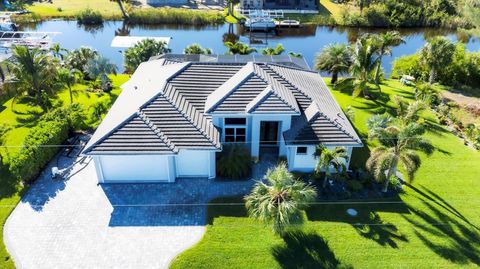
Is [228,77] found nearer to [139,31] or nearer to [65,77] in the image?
[65,77]

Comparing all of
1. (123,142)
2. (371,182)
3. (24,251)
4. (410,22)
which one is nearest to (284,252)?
(371,182)

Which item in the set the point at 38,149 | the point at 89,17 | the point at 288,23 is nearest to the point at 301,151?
the point at 38,149

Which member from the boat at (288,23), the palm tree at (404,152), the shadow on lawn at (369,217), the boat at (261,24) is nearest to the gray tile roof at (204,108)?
the palm tree at (404,152)

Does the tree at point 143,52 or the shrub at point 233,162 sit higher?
the tree at point 143,52

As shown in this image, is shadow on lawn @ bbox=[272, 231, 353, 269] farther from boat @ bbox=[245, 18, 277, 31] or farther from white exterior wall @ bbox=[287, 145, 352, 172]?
boat @ bbox=[245, 18, 277, 31]

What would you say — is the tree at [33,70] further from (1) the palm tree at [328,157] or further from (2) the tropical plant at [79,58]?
(1) the palm tree at [328,157]
